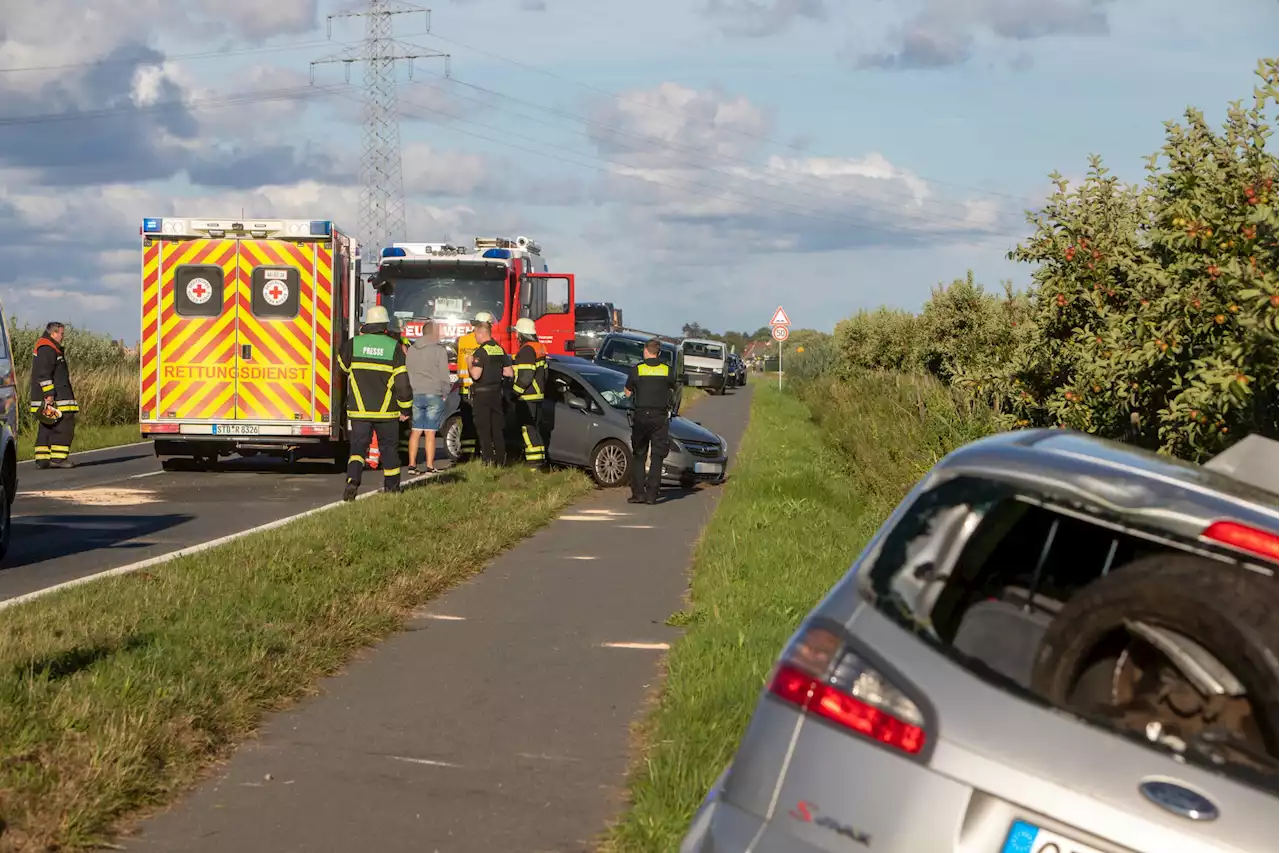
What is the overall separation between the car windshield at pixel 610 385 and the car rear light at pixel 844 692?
17246 mm

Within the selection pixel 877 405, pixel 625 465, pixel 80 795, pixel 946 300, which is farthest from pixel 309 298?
pixel 946 300

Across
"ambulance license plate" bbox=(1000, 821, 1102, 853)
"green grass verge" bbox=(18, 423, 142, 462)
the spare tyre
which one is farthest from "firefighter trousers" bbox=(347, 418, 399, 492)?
"ambulance license plate" bbox=(1000, 821, 1102, 853)

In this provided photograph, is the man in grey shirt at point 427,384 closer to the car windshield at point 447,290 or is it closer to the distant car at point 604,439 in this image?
the distant car at point 604,439

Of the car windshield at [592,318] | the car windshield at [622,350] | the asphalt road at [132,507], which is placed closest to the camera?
the asphalt road at [132,507]

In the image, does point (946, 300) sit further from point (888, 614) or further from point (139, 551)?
point (888, 614)

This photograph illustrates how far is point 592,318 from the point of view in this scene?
173 feet

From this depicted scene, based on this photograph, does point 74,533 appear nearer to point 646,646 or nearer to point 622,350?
point 646,646

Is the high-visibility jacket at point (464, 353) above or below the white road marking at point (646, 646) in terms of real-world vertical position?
above

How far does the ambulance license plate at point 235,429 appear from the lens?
67.8 feet

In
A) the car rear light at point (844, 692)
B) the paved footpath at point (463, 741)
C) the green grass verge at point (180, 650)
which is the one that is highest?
the car rear light at point (844, 692)

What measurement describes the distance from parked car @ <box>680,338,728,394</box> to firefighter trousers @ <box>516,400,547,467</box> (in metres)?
45.8

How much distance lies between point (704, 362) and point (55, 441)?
152ft

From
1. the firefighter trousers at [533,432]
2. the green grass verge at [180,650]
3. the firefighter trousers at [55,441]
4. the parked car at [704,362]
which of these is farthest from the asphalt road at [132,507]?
the parked car at [704,362]

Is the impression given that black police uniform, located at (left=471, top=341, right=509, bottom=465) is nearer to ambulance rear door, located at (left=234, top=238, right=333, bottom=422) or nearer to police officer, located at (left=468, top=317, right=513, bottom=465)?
police officer, located at (left=468, top=317, right=513, bottom=465)
